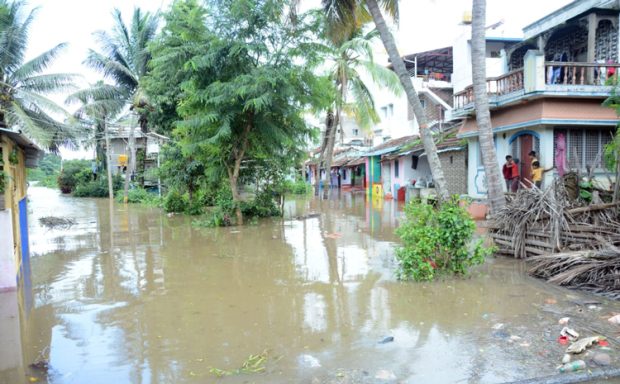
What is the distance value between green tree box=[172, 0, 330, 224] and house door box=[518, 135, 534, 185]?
6307 millimetres

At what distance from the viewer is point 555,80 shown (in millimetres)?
13219

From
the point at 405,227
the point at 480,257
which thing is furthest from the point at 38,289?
the point at 480,257

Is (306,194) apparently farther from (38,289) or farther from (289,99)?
(38,289)

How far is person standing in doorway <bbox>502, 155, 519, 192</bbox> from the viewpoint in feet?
45.0

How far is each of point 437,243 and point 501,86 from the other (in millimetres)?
8752

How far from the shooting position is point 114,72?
26297mm

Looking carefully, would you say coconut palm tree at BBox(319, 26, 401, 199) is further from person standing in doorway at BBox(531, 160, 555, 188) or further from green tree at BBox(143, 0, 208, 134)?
person standing in doorway at BBox(531, 160, 555, 188)

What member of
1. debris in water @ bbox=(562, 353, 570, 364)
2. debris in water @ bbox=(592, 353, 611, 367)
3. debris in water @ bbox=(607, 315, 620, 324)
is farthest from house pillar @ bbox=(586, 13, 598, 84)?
debris in water @ bbox=(562, 353, 570, 364)

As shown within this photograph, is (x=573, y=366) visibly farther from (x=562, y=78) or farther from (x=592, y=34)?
(x=592, y=34)

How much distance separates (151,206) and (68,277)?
1736 cm

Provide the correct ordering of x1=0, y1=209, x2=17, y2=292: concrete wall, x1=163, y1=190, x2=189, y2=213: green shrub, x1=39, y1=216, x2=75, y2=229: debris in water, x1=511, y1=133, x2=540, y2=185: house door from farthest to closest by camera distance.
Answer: x1=163, y1=190, x2=189, y2=213: green shrub, x1=39, y1=216, x2=75, y2=229: debris in water, x1=511, y1=133, x2=540, y2=185: house door, x1=0, y1=209, x2=17, y2=292: concrete wall

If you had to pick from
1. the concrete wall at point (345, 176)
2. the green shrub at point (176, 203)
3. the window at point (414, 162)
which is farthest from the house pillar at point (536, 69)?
the concrete wall at point (345, 176)

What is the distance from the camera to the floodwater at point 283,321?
14.4 feet

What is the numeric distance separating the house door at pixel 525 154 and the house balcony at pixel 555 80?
1223 mm
